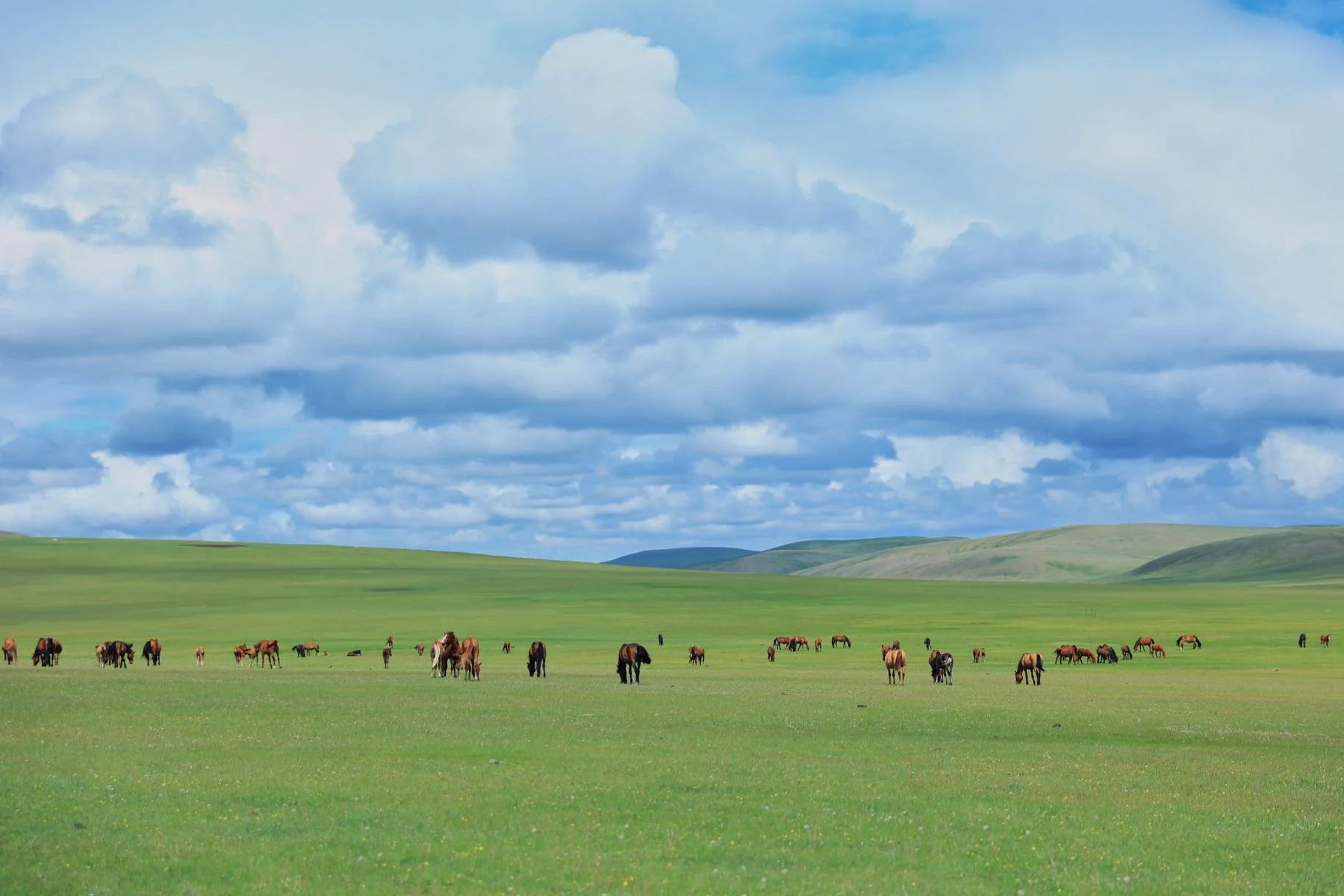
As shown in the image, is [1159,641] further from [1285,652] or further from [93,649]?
[93,649]

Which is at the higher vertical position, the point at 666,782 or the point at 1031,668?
the point at 666,782

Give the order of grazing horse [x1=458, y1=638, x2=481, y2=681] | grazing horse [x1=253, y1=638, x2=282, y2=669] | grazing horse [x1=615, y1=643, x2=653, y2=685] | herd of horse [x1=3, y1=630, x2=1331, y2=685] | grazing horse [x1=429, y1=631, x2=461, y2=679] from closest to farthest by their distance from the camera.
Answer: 1. grazing horse [x1=615, y1=643, x2=653, y2=685]
2. grazing horse [x1=458, y1=638, x2=481, y2=681]
3. herd of horse [x1=3, y1=630, x2=1331, y2=685]
4. grazing horse [x1=429, y1=631, x2=461, y2=679]
5. grazing horse [x1=253, y1=638, x2=282, y2=669]

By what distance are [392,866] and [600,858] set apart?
2.57m

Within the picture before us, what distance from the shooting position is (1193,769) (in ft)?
80.7

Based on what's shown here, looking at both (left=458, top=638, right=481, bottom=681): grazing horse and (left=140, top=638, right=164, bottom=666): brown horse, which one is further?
(left=140, top=638, right=164, bottom=666): brown horse

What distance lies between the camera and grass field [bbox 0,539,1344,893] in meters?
15.5

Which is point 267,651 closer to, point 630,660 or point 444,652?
point 444,652

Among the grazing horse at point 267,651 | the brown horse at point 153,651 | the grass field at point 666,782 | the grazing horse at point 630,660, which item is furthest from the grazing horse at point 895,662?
the brown horse at point 153,651

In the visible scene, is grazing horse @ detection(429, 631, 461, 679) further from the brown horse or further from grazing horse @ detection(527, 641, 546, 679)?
the brown horse

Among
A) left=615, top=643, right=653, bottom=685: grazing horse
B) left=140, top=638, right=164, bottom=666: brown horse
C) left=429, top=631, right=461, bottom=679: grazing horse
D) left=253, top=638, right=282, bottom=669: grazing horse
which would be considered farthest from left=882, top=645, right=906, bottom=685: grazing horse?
left=140, top=638, right=164, bottom=666: brown horse

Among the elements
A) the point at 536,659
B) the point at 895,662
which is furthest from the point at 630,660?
the point at 895,662

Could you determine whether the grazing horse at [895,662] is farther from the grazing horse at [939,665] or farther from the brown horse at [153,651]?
the brown horse at [153,651]

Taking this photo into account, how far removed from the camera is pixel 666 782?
70.0 ft

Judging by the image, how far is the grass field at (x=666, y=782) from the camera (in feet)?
50.8
